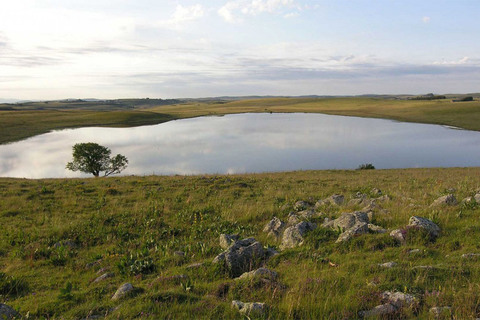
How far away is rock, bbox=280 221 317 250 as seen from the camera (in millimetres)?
7781

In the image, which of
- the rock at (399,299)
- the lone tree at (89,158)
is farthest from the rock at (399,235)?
the lone tree at (89,158)

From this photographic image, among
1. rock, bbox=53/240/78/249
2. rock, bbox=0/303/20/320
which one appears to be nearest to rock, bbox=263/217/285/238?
rock, bbox=53/240/78/249

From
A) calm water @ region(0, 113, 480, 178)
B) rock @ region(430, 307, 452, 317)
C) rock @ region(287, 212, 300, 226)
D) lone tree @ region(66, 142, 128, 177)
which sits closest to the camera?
rock @ region(430, 307, 452, 317)

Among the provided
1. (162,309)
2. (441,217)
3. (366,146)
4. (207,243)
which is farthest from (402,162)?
(162,309)

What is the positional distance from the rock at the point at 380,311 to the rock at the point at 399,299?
0.49 feet

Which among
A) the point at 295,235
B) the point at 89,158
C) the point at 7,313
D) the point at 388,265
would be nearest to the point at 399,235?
the point at 388,265

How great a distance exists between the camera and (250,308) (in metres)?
4.41

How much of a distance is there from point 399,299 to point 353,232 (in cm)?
315

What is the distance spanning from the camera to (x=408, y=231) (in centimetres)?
739

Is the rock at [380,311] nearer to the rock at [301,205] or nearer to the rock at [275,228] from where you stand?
the rock at [275,228]

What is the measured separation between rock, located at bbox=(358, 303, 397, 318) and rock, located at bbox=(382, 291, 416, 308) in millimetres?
148

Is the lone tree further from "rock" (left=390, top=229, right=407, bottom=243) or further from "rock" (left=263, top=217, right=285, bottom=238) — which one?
"rock" (left=390, top=229, right=407, bottom=243)

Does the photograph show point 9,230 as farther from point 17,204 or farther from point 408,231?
point 408,231

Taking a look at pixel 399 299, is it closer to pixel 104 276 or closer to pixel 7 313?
pixel 104 276
